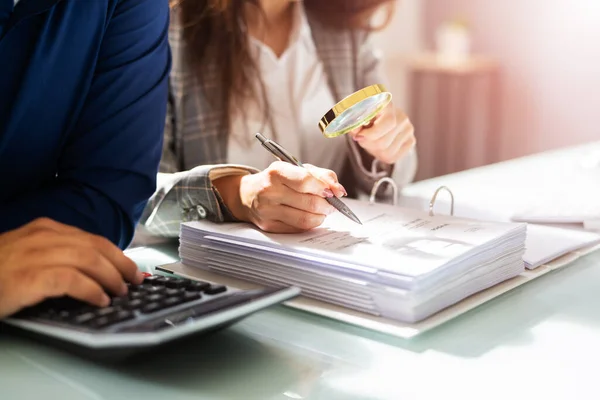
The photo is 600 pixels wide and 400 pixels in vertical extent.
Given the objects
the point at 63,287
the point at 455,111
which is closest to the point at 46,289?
the point at 63,287

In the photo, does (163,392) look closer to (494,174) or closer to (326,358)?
(326,358)

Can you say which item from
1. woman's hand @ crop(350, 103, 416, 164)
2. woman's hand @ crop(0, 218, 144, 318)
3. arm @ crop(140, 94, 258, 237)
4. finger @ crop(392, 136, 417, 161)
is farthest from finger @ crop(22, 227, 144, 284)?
finger @ crop(392, 136, 417, 161)

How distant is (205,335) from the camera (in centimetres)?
62

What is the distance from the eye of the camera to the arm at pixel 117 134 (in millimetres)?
898

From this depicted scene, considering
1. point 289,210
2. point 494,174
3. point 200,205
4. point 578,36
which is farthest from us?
point 578,36

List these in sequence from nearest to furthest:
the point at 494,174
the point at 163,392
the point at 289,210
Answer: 1. the point at 163,392
2. the point at 289,210
3. the point at 494,174

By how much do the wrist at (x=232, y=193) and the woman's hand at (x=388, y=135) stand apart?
0.55 feet

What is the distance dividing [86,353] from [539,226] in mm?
647

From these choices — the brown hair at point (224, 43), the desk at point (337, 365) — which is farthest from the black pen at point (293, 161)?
the brown hair at point (224, 43)

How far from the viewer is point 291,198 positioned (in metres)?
0.83

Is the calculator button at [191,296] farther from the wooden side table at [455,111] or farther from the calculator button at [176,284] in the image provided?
the wooden side table at [455,111]

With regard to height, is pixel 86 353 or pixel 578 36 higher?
pixel 578 36

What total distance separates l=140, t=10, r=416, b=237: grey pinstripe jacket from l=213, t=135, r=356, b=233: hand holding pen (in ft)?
→ 0.20

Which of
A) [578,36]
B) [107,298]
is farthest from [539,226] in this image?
[578,36]
